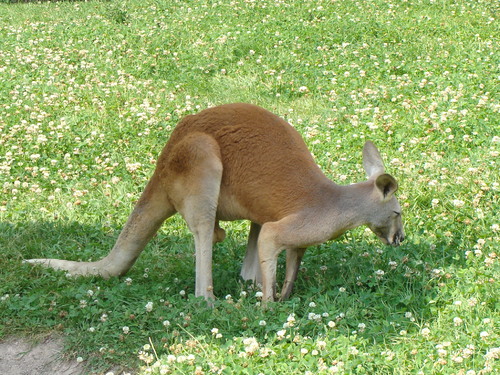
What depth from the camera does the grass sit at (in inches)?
178

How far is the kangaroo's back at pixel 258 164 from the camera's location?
512 centimetres

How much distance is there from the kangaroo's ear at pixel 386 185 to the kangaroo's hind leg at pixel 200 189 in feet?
3.30

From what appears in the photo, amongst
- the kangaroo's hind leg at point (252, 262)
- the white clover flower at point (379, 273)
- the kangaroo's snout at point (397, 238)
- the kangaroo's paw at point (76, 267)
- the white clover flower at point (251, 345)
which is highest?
the kangaroo's snout at point (397, 238)

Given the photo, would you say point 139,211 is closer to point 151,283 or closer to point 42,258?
point 151,283

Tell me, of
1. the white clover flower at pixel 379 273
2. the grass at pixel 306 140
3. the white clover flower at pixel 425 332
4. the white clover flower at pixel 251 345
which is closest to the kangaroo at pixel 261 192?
the white clover flower at pixel 379 273

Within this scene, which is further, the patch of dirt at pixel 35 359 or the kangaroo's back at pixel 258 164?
the kangaroo's back at pixel 258 164

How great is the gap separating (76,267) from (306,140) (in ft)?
9.87

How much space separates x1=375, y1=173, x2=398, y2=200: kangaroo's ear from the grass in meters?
0.52

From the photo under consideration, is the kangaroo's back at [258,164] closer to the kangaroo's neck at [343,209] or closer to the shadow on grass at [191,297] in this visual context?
the kangaroo's neck at [343,209]

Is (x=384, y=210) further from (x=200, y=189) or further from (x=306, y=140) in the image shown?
(x=306, y=140)

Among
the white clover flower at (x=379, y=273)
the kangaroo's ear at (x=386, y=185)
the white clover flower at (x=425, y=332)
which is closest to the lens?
the white clover flower at (x=425, y=332)

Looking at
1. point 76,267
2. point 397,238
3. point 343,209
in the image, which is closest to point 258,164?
point 343,209

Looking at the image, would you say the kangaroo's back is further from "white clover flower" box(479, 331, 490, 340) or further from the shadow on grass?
"white clover flower" box(479, 331, 490, 340)

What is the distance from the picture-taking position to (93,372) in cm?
454
